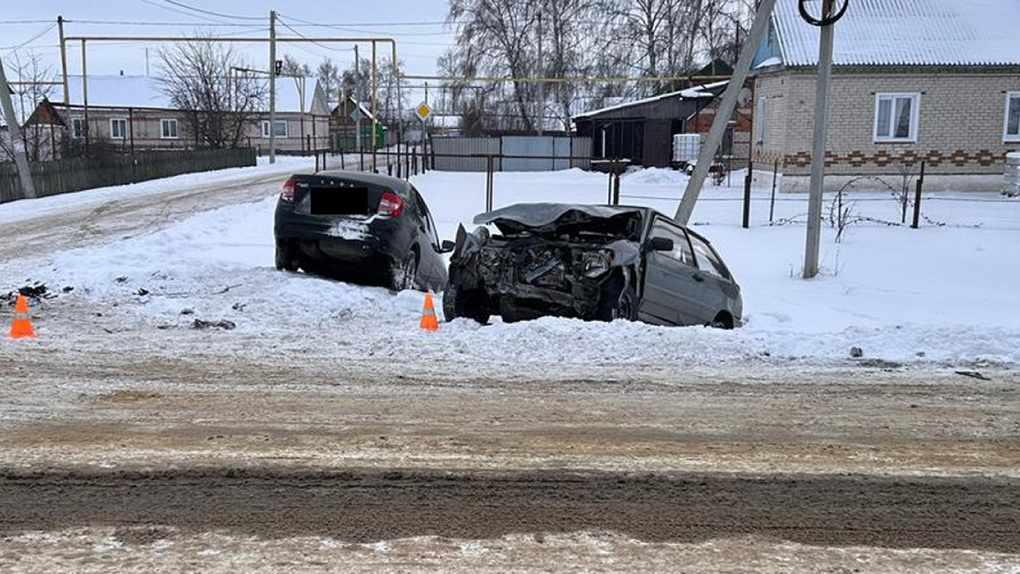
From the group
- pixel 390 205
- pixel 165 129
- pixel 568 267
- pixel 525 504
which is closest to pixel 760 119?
pixel 390 205

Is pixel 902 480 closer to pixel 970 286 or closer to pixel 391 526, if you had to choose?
pixel 391 526

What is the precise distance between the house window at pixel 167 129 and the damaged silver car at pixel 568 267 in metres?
55.3

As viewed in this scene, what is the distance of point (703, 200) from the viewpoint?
1018 inches

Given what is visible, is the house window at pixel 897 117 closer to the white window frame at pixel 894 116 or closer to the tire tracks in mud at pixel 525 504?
the white window frame at pixel 894 116

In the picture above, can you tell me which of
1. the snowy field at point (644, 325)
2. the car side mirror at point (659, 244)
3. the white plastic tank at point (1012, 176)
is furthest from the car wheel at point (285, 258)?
the white plastic tank at point (1012, 176)

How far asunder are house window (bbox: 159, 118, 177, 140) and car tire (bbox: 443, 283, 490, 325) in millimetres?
55101

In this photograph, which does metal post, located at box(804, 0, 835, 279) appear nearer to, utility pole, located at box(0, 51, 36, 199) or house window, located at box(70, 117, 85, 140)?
utility pole, located at box(0, 51, 36, 199)

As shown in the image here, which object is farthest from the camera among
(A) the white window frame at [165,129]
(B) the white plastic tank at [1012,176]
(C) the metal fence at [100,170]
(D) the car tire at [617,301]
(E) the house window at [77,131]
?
(A) the white window frame at [165,129]

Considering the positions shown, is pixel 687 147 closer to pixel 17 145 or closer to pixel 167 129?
pixel 17 145

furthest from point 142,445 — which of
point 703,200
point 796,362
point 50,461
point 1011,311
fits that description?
point 703,200

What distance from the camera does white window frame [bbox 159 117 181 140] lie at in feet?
189

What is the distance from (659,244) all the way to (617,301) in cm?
68

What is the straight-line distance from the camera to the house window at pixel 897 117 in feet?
90.6

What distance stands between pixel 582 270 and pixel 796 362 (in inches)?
78.5
